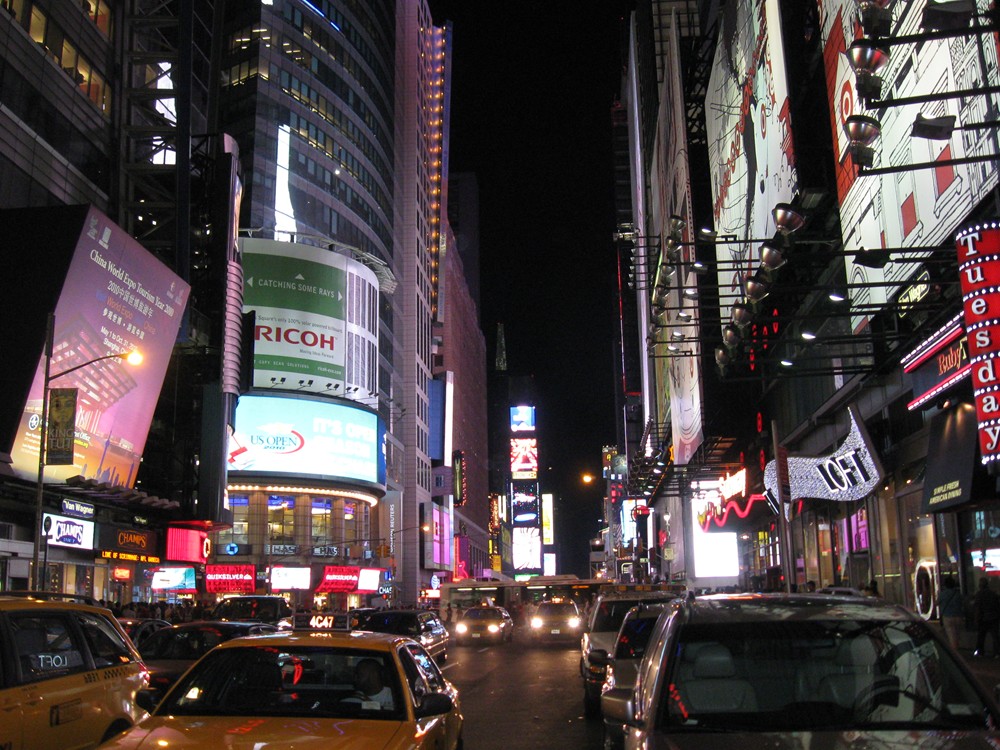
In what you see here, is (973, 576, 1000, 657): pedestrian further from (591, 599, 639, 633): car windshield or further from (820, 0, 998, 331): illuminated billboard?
(591, 599, 639, 633): car windshield

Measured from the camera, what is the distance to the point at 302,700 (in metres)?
6.70

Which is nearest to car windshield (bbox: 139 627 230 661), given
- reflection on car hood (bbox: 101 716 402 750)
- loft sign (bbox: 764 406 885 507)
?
reflection on car hood (bbox: 101 716 402 750)

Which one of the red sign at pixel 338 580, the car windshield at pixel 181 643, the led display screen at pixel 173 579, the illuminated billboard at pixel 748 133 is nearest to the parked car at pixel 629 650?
the car windshield at pixel 181 643

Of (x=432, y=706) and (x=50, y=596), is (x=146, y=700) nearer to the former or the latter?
(x=432, y=706)

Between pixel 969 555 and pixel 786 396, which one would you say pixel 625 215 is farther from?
pixel 969 555

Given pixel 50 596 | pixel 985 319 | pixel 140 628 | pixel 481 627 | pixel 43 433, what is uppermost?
pixel 43 433

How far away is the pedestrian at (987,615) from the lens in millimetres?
16703

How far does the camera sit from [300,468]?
249 feet

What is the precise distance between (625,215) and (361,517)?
61331mm

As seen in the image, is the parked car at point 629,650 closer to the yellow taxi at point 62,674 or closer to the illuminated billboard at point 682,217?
the yellow taxi at point 62,674

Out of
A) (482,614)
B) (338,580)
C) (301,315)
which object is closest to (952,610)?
(482,614)

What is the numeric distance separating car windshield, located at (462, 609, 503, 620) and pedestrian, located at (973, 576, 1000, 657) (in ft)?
76.5

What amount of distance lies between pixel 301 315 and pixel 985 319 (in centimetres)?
6502

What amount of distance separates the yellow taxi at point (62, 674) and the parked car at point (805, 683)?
449cm
